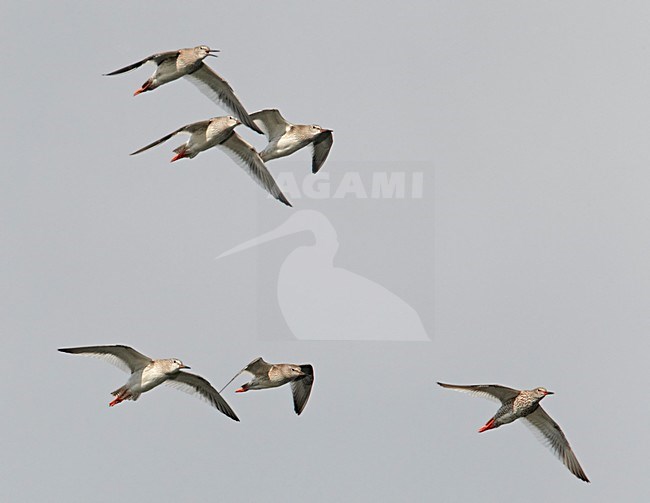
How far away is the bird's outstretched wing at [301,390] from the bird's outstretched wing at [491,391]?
428 centimetres

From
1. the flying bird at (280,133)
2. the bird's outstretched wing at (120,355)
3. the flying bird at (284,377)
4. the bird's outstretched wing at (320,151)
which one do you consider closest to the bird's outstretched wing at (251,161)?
the flying bird at (280,133)

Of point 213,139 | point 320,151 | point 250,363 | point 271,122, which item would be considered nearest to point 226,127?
point 213,139

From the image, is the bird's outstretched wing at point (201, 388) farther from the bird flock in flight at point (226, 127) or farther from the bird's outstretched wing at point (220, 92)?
the bird's outstretched wing at point (220, 92)

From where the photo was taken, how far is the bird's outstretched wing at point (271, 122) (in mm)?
26141

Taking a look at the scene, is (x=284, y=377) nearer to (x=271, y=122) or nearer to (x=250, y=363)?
(x=250, y=363)

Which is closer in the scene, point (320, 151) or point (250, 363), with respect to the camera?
point (250, 363)

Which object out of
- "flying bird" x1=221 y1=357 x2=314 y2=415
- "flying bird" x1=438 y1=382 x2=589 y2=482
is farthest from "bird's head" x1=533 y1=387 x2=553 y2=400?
"flying bird" x1=221 y1=357 x2=314 y2=415

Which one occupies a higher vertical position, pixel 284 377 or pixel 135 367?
pixel 135 367

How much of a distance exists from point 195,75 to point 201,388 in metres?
6.28

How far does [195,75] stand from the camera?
83.0ft

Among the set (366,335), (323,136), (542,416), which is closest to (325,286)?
(366,335)

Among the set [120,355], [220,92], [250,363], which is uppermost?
[220,92]

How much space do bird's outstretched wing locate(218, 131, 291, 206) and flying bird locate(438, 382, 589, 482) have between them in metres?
6.58

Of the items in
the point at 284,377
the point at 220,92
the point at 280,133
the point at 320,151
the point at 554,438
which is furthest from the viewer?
the point at 320,151
